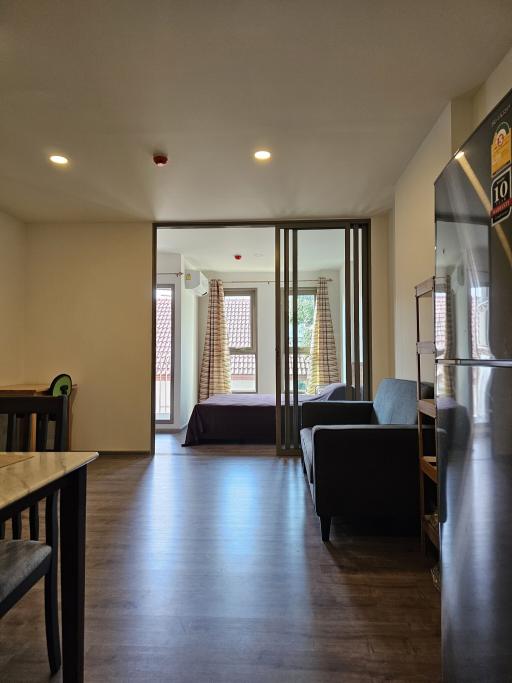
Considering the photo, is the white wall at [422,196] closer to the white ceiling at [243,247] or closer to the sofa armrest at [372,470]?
the sofa armrest at [372,470]

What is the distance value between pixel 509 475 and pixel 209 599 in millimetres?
1469

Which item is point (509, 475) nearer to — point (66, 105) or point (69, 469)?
point (69, 469)

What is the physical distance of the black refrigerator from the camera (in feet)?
2.55

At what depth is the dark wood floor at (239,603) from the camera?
1.35 m

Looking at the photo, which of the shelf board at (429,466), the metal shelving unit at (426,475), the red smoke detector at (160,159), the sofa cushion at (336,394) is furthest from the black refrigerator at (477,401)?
the sofa cushion at (336,394)

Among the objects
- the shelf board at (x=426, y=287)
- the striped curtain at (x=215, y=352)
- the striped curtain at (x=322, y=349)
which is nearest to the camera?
the shelf board at (x=426, y=287)

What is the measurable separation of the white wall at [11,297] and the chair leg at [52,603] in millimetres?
3210

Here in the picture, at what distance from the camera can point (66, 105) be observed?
2268mm

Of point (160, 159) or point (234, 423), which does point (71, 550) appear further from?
point (234, 423)

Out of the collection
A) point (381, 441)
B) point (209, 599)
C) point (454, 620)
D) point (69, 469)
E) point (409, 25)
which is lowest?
point (209, 599)

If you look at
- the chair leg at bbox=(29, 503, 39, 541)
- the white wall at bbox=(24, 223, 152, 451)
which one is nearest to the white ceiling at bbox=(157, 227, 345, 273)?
the white wall at bbox=(24, 223, 152, 451)

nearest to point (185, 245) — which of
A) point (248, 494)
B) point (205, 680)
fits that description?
point (248, 494)

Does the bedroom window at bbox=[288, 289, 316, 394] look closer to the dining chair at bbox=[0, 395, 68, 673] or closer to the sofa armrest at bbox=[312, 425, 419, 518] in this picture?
the sofa armrest at bbox=[312, 425, 419, 518]

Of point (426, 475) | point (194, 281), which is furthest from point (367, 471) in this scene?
point (194, 281)
